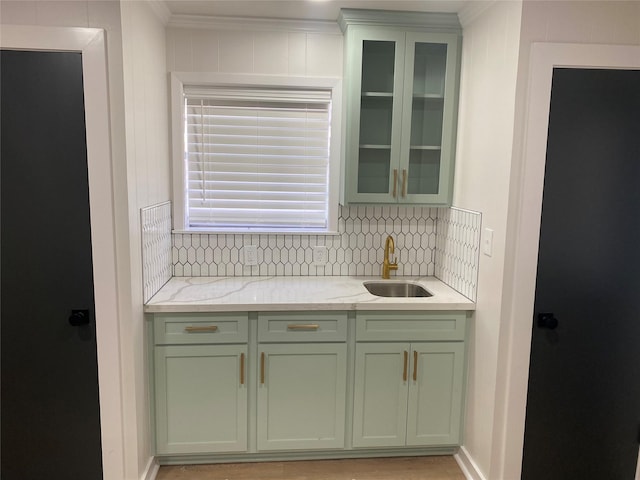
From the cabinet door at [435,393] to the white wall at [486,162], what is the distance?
7 centimetres

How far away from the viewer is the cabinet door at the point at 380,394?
2389 mm

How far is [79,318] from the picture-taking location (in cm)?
198

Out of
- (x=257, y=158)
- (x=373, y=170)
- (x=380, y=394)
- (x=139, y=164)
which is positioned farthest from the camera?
(x=257, y=158)

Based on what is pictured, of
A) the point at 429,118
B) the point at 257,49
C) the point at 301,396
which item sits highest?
the point at 257,49

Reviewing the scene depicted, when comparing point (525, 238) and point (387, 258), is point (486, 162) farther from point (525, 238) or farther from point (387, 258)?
point (387, 258)

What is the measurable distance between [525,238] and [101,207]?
1.88 meters

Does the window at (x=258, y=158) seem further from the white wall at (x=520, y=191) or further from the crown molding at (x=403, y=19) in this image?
the white wall at (x=520, y=191)

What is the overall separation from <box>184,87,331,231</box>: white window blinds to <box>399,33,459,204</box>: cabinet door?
1.73 ft

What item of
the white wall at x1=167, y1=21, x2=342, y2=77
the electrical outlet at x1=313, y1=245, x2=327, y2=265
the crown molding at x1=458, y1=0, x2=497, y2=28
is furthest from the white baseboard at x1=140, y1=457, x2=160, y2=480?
the crown molding at x1=458, y1=0, x2=497, y2=28

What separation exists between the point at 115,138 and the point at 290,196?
121cm

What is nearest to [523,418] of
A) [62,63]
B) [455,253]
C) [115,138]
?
[455,253]

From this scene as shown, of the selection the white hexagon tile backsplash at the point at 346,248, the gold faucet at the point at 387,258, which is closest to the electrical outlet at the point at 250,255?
the white hexagon tile backsplash at the point at 346,248

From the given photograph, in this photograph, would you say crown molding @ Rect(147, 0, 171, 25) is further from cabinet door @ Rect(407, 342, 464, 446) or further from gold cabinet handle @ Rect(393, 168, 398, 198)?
cabinet door @ Rect(407, 342, 464, 446)

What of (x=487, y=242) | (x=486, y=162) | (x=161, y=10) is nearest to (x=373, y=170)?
(x=486, y=162)
